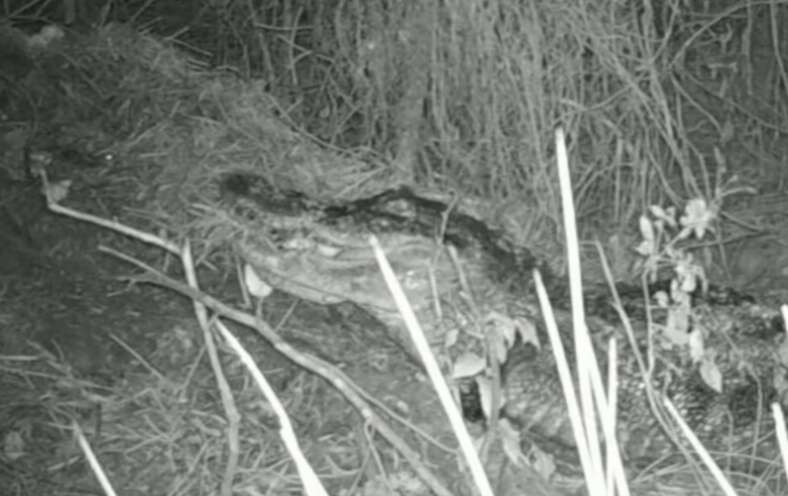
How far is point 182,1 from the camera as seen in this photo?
481cm

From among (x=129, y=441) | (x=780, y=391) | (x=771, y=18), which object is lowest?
(x=129, y=441)

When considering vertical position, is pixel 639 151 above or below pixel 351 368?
above

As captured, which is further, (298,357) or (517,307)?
(517,307)

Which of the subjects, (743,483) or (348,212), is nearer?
(743,483)

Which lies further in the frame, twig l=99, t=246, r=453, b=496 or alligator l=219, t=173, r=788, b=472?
alligator l=219, t=173, r=788, b=472

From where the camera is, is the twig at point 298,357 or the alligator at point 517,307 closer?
the twig at point 298,357

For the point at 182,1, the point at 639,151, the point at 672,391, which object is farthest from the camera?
the point at 182,1

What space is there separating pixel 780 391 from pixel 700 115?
1583mm

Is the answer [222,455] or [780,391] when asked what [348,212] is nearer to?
[222,455]

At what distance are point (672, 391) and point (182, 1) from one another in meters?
2.72

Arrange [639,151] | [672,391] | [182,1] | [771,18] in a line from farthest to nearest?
[182,1]
[771,18]
[639,151]
[672,391]

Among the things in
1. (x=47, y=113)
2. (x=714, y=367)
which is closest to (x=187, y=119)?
(x=47, y=113)

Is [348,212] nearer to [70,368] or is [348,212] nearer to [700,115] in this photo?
[70,368]

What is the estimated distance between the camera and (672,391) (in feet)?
10.1
